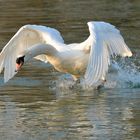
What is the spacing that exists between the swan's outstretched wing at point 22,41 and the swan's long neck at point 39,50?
0.55 m

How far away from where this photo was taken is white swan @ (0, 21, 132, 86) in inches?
449

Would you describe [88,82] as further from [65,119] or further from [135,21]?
[135,21]

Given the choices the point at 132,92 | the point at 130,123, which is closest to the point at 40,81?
the point at 132,92

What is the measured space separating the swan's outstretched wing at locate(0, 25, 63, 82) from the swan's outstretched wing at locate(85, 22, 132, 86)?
1339 mm

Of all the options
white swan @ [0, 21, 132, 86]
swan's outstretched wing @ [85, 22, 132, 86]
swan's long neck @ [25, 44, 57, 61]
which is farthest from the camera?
swan's long neck @ [25, 44, 57, 61]

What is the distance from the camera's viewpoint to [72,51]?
497 inches

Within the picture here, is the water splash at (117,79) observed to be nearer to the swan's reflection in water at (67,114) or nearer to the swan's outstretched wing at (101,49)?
the swan's reflection in water at (67,114)

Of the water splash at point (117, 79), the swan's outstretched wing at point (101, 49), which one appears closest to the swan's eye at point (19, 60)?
the swan's outstretched wing at point (101, 49)

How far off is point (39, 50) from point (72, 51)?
53 centimetres

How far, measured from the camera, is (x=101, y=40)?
11781mm

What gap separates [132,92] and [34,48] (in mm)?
1555

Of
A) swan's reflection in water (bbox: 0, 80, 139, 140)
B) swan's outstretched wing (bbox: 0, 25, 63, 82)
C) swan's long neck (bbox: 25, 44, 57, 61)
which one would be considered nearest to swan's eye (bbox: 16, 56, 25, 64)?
swan's long neck (bbox: 25, 44, 57, 61)

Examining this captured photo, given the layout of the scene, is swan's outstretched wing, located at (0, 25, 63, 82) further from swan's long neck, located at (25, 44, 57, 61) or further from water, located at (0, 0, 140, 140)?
swan's long neck, located at (25, 44, 57, 61)

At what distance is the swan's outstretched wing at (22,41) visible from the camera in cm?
1304
